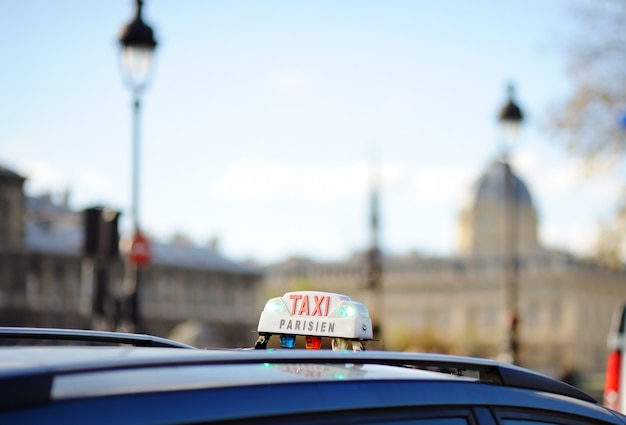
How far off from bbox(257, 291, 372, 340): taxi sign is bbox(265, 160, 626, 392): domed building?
108 m

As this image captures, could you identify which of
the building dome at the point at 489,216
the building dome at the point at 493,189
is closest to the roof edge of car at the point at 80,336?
the building dome at the point at 489,216

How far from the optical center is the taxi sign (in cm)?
324

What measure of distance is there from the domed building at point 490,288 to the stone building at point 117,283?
10.8 metres

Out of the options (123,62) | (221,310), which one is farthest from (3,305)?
(123,62)

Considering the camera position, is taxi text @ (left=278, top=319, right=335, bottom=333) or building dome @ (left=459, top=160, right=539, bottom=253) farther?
building dome @ (left=459, top=160, right=539, bottom=253)

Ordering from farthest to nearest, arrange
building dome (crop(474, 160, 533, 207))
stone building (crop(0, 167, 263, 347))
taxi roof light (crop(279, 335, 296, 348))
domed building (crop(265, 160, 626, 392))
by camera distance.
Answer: building dome (crop(474, 160, 533, 207)), domed building (crop(265, 160, 626, 392)), stone building (crop(0, 167, 263, 347)), taxi roof light (crop(279, 335, 296, 348))

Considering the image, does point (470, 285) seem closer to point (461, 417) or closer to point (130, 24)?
point (130, 24)

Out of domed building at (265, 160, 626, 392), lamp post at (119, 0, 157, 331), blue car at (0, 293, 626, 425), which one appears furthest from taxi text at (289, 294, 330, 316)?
domed building at (265, 160, 626, 392)

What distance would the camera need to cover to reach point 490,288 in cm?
12862

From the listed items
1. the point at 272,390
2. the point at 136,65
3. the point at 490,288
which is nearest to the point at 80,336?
the point at 272,390

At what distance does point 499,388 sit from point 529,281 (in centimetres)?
12375

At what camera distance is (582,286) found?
406 feet

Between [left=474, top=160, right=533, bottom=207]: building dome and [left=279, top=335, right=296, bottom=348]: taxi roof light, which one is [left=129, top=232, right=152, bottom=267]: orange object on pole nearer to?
[left=279, top=335, right=296, bottom=348]: taxi roof light

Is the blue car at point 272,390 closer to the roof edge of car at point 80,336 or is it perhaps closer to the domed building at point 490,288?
the roof edge of car at point 80,336
